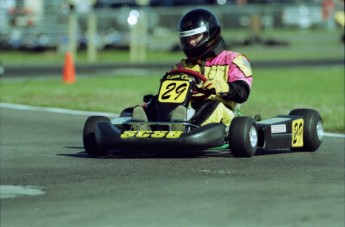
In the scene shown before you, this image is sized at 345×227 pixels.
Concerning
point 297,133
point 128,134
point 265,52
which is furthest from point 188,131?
point 265,52

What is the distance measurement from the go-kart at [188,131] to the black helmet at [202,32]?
507 millimetres

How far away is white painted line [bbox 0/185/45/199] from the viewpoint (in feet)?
25.0

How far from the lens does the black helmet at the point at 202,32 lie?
1073 centimetres

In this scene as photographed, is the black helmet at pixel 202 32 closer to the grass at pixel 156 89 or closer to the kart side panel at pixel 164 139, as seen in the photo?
the kart side panel at pixel 164 139

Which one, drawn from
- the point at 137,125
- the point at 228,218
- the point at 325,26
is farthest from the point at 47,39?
the point at 228,218

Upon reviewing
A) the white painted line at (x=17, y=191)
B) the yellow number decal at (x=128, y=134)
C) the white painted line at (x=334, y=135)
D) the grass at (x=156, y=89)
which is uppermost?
the yellow number decal at (x=128, y=134)

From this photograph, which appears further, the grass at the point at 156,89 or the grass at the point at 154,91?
the grass at the point at 156,89

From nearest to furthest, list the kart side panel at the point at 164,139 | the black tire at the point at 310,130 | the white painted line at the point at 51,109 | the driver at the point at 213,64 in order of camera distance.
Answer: the kart side panel at the point at 164,139 → the driver at the point at 213,64 → the black tire at the point at 310,130 → the white painted line at the point at 51,109

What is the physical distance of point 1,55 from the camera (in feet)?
132

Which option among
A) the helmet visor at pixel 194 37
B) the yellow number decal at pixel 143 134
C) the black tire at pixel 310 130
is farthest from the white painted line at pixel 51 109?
the yellow number decal at pixel 143 134

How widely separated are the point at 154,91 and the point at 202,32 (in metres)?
10.5

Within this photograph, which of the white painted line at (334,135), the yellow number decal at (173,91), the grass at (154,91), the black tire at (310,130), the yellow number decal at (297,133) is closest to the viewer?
the yellow number decal at (173,91)

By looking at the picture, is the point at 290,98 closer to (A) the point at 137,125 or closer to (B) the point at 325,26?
(A) the point at 137,125

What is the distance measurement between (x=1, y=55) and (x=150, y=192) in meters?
33.3
